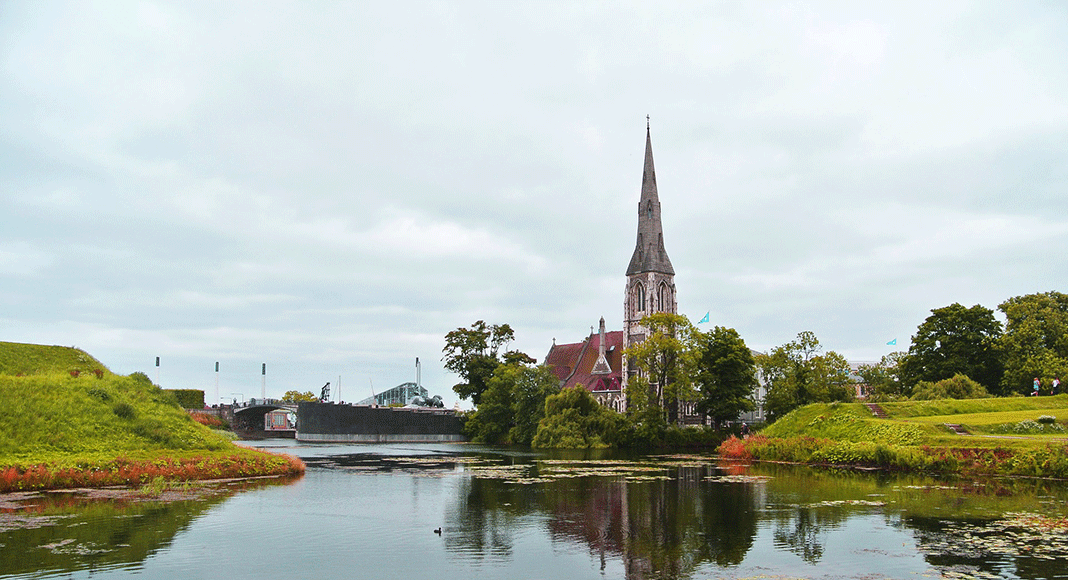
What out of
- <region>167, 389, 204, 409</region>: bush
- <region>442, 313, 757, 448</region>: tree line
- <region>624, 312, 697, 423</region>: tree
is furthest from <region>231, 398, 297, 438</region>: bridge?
<region>624, 312, 697, 423</region>: tree

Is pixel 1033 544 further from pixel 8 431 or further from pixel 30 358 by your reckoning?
pixel 30 358

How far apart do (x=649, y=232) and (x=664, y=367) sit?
1439 inches

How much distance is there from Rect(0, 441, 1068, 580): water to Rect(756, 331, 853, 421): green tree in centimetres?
4563

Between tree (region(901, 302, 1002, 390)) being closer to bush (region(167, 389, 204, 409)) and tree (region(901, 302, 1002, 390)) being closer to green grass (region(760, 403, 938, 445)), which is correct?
green grass (region(760, 403, 938, 445))

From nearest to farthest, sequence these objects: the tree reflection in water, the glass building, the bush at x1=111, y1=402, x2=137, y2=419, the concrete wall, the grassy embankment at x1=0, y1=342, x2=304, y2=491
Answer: the tree reflection in water < the grassy embankment at x1=0, y1=342, x2=304, y2=491 < the bush at x1=111, y1=402, x2=137, y2=419 < the concrete wall < the glass building

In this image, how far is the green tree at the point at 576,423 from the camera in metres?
82.5

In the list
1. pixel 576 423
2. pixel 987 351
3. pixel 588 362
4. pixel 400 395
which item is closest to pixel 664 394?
pixel 576 423

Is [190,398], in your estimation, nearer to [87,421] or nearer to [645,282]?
[645,282]

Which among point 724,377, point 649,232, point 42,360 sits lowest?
point 724,377

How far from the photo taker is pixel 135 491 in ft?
98.7

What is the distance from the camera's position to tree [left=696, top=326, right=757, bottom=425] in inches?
3194

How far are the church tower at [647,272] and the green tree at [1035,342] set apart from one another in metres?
46.9

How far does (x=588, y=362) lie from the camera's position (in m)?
134

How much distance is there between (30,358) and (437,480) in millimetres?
28093
